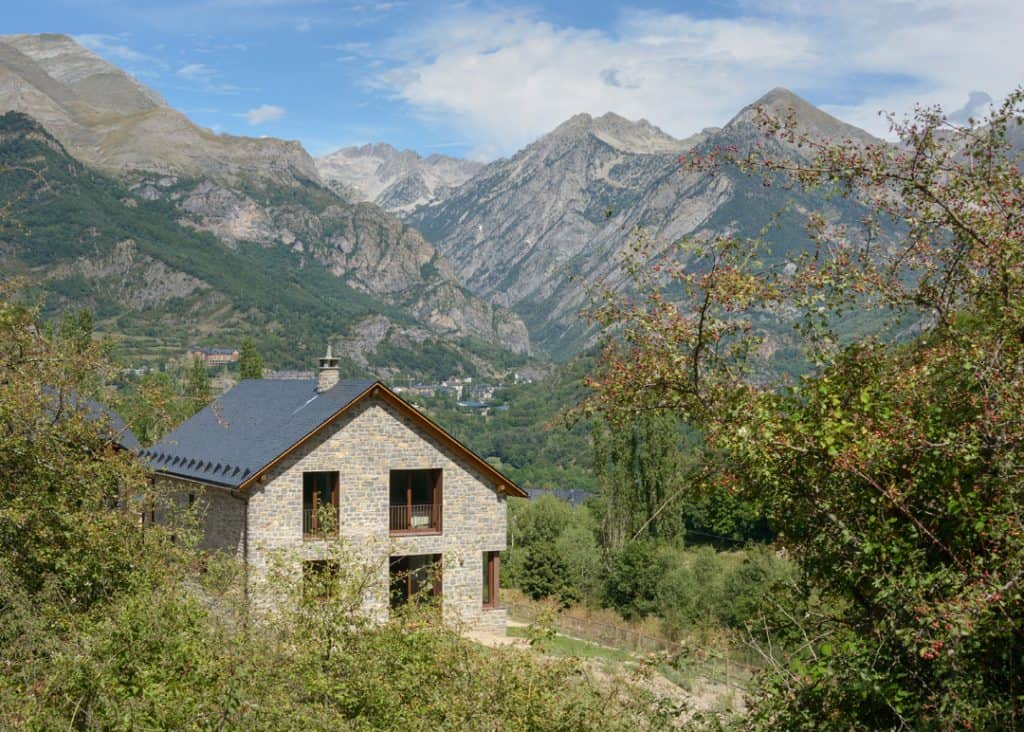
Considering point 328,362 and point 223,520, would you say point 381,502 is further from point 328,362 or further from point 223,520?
point 328,362

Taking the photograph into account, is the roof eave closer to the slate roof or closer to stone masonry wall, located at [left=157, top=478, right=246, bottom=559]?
the slate roof

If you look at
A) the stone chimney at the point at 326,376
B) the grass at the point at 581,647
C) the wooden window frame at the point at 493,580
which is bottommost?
the grass at the point at 581,647

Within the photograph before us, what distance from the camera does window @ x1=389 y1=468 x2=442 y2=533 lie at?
1133 inches

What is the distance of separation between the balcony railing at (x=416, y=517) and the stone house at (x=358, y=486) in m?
0.03

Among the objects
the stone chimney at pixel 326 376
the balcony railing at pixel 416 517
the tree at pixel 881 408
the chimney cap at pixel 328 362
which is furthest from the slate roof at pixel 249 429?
the tree at pixel 881 408

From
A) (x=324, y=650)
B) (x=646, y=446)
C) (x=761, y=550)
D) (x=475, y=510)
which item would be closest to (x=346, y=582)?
(x=324, y=650)

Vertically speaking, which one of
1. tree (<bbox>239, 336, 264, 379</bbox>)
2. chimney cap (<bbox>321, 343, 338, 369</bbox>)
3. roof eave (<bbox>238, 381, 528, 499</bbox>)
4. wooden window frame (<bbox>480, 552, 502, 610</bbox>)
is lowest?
wooden window frame (<bbox>480, 552, 502, 610</bbox>)

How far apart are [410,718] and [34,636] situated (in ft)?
15.8

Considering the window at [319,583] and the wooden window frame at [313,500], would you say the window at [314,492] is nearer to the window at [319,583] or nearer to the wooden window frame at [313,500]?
the wooden window frame at [313,500]

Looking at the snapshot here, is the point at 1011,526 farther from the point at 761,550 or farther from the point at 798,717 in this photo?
the point at 761,550

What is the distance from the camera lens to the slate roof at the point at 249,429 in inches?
1083

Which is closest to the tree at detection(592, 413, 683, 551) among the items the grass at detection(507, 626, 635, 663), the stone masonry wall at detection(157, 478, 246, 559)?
the grass at detection(507, 626, 635, 663)

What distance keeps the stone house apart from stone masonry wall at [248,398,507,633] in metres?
0.03

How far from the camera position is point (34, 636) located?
11.6 meters
